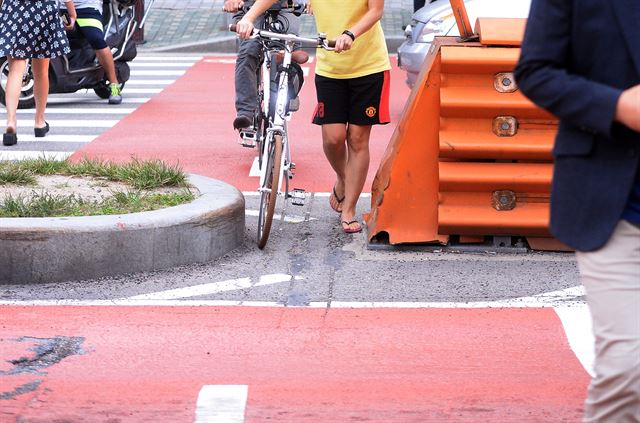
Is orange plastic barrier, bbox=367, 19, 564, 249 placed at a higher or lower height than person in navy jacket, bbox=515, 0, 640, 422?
lower

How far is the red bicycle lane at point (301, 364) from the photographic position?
15.5 feet

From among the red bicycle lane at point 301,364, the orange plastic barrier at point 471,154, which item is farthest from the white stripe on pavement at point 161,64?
the red bicycle lane at point 301,364

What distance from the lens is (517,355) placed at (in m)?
5.38

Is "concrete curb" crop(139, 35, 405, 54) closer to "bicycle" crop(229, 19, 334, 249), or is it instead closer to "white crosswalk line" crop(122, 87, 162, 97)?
"white crosswalk line" crop(122, 87, 162, 97)

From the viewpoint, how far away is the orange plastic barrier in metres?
7.00

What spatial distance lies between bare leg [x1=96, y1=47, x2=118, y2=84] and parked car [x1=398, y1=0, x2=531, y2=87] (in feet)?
10.4

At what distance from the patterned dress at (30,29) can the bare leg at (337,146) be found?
378 cm

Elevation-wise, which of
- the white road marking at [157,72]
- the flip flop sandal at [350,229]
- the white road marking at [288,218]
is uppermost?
the flip flop sandal at [350,229]

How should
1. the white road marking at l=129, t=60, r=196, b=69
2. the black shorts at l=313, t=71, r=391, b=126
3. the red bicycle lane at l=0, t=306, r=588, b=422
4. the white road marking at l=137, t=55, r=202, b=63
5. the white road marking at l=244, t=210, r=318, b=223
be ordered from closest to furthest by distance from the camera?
the red bicycle lane at l=0, t=306, r=588, b=422, the black shorts at l=313, t=71, r=391, b=126, the white road marking at l=244, t=210, r=318, b=223, the white road marking at l=129, t=60, r=196, b=69, the white road marking at l=137, t=55, r=202, b=63

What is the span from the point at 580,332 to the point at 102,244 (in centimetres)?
244

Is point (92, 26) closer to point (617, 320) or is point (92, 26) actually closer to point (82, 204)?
point (82, 204)

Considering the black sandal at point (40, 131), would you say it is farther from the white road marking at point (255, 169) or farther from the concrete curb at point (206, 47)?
the concrete curb at point (206, 47)

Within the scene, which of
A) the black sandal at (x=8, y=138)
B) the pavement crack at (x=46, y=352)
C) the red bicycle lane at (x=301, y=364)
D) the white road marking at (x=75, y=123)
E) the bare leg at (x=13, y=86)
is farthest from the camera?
the white road marking at (x=75, y=123)

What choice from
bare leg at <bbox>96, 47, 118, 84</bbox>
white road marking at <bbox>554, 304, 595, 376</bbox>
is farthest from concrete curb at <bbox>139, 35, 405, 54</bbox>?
white road marking at <bbox>554, 304, 595, 376</bbox>
